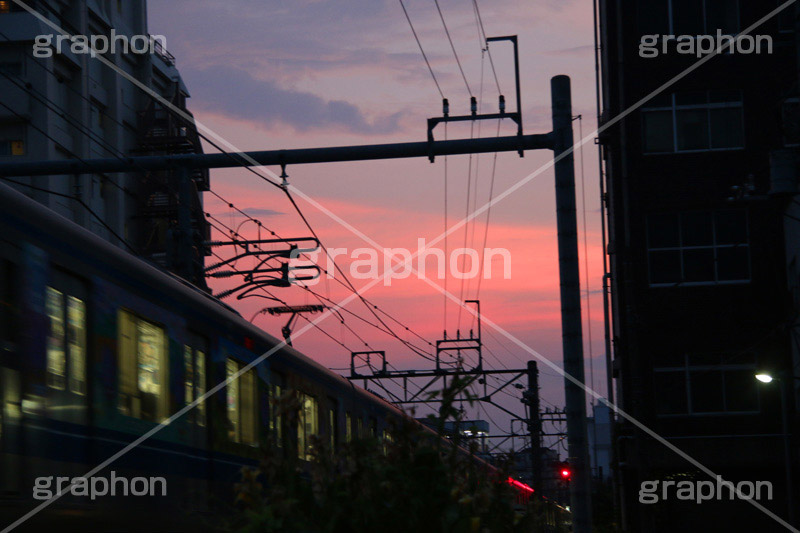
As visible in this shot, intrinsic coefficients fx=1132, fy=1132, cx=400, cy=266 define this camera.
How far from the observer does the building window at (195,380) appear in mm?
10438

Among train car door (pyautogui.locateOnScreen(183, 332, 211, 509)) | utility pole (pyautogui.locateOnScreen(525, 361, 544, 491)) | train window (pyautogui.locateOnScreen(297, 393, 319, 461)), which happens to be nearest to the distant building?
utility pole (pyautogui.locateOnScreen(525, 361, 544, 491))

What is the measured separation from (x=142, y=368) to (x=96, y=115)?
35.0 meters

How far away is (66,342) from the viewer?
7.93 metres

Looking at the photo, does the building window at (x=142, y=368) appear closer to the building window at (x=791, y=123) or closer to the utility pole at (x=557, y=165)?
the utility pole at (x=557, y=165)

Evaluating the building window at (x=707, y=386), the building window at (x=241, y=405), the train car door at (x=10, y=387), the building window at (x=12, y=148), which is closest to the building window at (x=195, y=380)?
the building window at (x=241, y=405)

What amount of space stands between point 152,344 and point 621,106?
21995mm

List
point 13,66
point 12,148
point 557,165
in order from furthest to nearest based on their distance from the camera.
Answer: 1. point 13,66
2. point 12,148
3. point 557,165

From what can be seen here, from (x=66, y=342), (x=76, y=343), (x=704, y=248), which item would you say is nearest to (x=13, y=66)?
(x=704, y=248)

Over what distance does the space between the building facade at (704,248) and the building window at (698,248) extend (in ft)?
0.10

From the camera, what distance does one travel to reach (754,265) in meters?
28.8

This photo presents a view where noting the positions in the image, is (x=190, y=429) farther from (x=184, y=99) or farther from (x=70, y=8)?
(x=184, y=99)

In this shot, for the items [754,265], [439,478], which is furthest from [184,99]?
[439,478]

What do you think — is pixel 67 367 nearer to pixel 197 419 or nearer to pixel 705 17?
pixel 197 419

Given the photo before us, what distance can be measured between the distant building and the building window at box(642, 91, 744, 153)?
13.4 m
